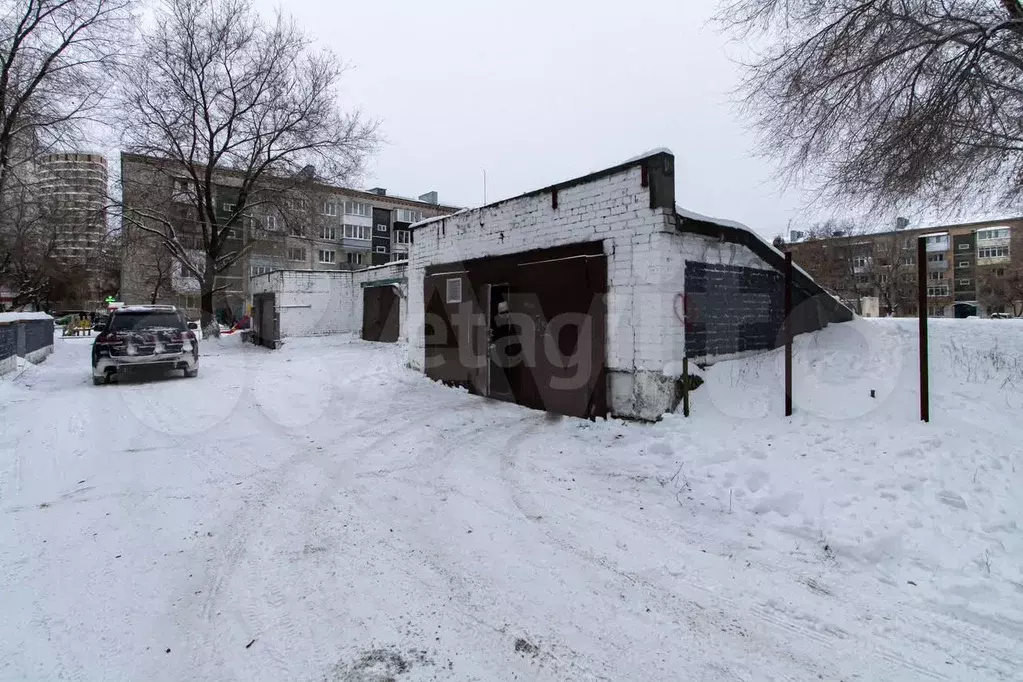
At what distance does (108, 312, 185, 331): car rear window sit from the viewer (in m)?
11.3

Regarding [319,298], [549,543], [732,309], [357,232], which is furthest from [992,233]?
[549,543]

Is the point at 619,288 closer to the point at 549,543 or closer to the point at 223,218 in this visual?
the point at 549,543

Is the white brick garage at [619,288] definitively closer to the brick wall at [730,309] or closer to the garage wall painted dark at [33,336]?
the brick wall at [730,309]

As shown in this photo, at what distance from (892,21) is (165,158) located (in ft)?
89.9

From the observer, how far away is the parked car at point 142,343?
11070 millimetres

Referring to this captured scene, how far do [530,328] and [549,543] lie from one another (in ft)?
16.6

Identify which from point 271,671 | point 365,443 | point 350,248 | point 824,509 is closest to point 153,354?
point 365,443

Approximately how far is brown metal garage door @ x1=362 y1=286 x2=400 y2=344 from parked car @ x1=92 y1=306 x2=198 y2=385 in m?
9.05

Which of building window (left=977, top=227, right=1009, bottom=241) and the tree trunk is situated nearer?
the tree trunk

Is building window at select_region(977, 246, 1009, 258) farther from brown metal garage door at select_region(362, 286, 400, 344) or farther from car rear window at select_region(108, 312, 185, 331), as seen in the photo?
car rear window at select_region(108, 312, 185, 331)

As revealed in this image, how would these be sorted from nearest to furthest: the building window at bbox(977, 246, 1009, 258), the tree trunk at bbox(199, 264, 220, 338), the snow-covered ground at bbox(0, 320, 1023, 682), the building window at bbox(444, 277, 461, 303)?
the snow-covered ground at bbox(0, 320, 1023, 682) → the building window at bbox(444, 277, 461, 303) → the tree trunk at bbox(199, 264, 220, 338) → the building window at bbox(977, 246, 1009, 258)

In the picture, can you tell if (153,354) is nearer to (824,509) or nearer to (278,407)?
(278,407)

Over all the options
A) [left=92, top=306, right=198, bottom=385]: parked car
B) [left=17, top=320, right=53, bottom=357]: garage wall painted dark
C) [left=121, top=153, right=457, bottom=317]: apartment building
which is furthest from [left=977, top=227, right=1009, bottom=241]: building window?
[left=17, top=320, right=53, bottom=357]: garage wall painted dark

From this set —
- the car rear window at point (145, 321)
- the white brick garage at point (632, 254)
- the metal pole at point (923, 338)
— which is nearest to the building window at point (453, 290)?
the white brick garage at point (632, 254)
